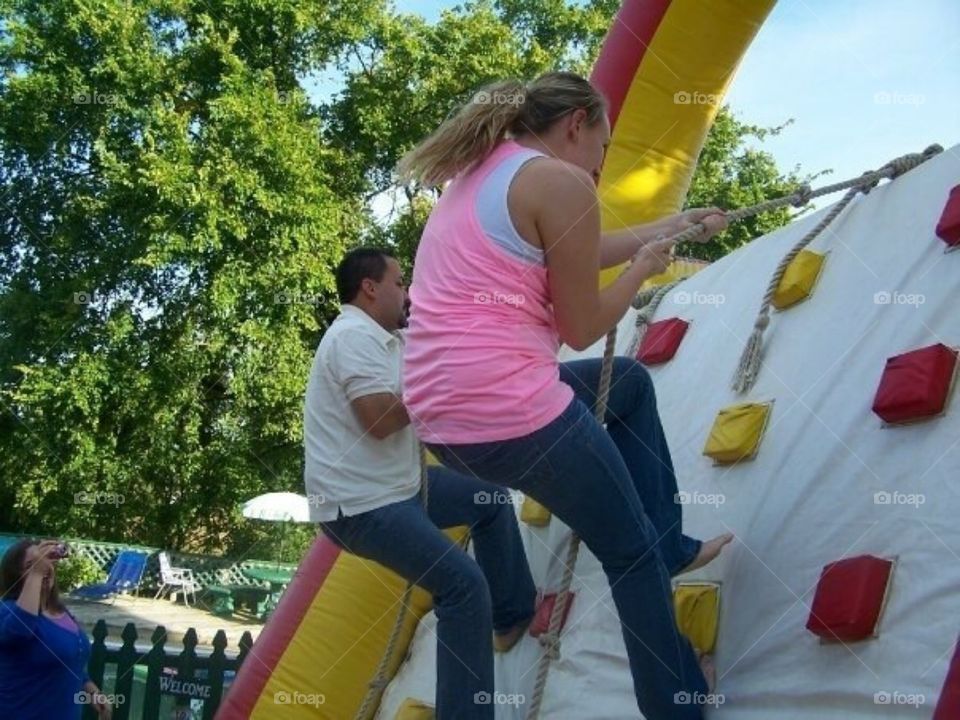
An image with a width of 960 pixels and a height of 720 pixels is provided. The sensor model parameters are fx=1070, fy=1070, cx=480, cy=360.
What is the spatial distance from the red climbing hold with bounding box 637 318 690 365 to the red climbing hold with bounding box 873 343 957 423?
3.78 feet

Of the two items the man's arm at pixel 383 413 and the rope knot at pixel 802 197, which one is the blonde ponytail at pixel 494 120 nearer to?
the man's arm at pixel 383 413

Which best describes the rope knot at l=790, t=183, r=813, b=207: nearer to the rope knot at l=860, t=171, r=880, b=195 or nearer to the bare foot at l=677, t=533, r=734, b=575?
the rope knot at l=860, t=171, r=880, b=195

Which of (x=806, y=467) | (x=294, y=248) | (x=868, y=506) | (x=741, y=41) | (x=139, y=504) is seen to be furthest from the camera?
(x=139, y=504)

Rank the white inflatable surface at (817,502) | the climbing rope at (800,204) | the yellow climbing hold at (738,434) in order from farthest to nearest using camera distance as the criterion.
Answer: the climbing rope at (800,204) < the yellow climbing hold at (738,434) < the white inflatable surface at (817,502)

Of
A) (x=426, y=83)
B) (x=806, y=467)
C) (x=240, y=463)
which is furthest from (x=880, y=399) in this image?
(x=426, y=83)

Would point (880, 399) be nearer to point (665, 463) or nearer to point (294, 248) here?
point (665, 463)

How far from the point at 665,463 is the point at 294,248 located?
13.4 metres

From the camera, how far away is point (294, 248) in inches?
600

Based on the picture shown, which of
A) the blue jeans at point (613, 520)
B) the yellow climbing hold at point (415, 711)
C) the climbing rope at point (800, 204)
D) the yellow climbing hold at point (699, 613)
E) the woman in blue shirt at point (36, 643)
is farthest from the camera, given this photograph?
the woman in blue shirt at point (36, 643)

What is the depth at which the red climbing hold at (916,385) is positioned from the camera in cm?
197

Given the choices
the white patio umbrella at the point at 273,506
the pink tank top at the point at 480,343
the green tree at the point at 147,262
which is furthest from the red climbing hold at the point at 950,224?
the white patio umbrella at the point at 273,506

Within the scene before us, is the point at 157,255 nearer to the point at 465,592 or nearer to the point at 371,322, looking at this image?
the point at 371,322

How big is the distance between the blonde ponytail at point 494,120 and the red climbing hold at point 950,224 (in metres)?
0.77

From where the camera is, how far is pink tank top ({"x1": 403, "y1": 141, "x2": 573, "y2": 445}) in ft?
6.53
